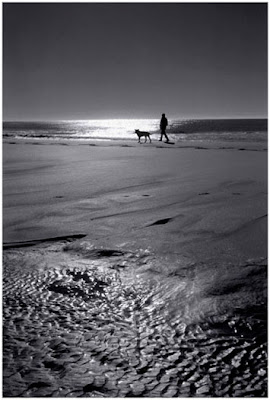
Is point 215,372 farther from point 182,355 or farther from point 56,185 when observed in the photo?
point 56,185

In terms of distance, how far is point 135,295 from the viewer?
7.63ft

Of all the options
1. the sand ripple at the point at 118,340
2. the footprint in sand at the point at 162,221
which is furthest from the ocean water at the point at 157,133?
the sand ripple at the point at 118,340

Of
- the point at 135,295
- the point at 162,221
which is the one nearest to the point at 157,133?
the point at 162,221

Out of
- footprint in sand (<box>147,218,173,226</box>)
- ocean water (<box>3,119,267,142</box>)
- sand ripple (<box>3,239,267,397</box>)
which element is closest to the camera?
sand ripple (<box>3,239,267,397</box>)

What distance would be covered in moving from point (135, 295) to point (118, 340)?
505 millimetres

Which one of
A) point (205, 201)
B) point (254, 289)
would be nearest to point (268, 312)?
point (254, 289)

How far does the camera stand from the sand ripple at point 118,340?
1570mm

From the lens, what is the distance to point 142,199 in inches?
191

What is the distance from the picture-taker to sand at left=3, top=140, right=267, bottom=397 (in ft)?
5.31

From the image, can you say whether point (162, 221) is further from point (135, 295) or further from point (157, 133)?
point (157, 133)

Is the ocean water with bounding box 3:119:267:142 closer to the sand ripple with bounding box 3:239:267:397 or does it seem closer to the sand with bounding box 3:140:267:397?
the sand with bounding box 3:140:267:397

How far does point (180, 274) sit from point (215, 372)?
3.42ft

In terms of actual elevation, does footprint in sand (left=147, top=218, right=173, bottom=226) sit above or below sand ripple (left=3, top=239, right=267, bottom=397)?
above

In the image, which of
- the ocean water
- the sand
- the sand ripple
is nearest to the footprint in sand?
the sand
